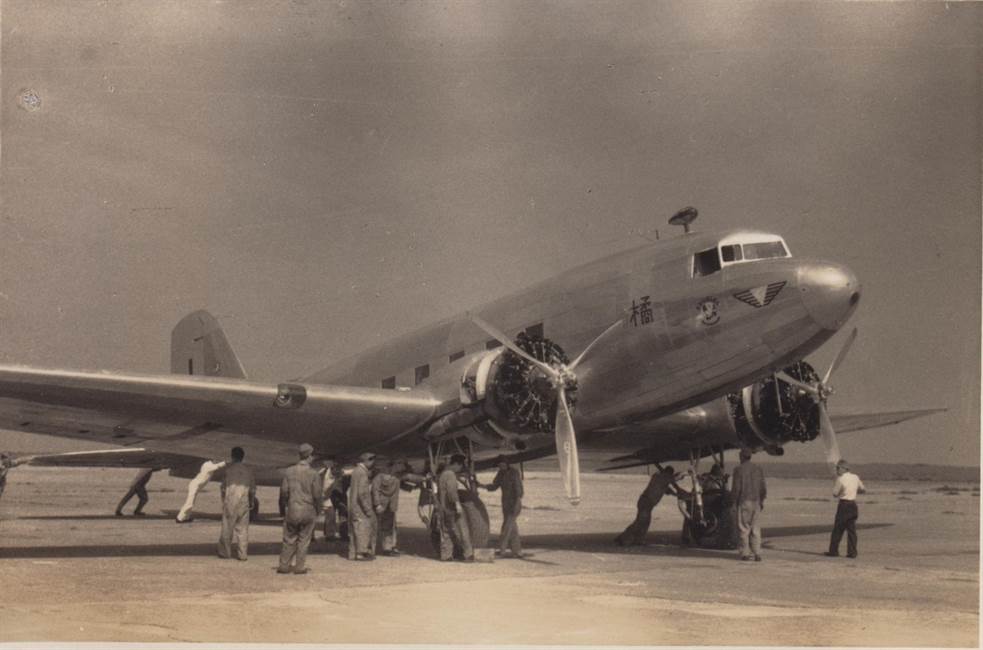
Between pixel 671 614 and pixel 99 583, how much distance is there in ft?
17.3

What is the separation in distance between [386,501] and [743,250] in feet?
18.1

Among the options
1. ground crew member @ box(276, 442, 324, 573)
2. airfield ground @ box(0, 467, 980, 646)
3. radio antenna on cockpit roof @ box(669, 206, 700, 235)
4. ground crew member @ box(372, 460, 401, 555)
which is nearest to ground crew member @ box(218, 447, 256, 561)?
airfield ground @ box(0, 467, 980, 646)

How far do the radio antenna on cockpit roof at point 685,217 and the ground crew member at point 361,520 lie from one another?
522 cm

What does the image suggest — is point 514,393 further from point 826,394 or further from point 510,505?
point 826,394

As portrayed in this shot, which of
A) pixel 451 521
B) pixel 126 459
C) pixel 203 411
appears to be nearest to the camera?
pixel 451 521

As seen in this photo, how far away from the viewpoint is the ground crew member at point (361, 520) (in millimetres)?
11789

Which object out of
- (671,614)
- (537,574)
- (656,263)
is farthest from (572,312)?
(671,614)

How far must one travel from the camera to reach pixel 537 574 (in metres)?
10.3

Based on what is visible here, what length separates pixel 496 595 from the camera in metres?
8.67

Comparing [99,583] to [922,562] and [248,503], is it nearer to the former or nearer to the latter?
[248,503]

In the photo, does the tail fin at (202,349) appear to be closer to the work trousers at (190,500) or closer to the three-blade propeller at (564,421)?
the work trousers at (190,500)

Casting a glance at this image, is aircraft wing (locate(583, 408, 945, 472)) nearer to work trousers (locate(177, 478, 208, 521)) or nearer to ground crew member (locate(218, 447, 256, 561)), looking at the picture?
ground crew member (locate(218, 447, 256, 561))

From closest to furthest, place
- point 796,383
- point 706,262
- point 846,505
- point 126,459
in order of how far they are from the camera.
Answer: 1. point 706,262
2. point 846,505
3. point 796,383
4. point 126,459

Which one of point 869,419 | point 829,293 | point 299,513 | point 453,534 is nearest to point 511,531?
point 453,534
